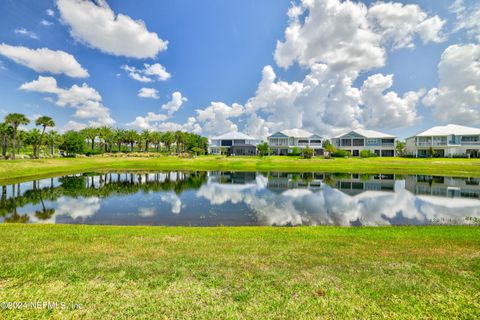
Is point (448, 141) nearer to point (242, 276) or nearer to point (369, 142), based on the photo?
point (369, 142)

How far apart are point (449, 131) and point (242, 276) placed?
381ft

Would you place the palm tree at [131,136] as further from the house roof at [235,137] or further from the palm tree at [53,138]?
the house roof at [235,137]

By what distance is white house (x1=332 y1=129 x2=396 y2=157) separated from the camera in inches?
4156

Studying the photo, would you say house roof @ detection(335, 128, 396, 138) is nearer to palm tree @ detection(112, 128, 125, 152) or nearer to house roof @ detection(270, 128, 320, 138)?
house roof @ detection(270, 128, 320, 138)

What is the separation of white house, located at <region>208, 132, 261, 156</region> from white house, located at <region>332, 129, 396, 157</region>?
1673 inches

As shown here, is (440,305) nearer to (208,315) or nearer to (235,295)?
(235,295)

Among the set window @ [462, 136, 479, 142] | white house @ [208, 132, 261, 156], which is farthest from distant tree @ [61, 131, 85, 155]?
window @ [462, 136, 479, 142]

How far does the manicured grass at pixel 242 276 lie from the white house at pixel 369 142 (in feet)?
342

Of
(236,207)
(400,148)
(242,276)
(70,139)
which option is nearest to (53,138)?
(70,139)

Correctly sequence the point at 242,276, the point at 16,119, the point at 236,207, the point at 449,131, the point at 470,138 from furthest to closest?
the point at 449,131 → the point at 470,138 → the point at 16,119 → the point at 236,207 → the point at 242,276

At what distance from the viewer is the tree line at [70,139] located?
88.1 m

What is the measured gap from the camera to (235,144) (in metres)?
132

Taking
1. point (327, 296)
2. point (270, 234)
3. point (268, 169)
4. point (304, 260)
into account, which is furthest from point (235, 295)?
point (268, 169)

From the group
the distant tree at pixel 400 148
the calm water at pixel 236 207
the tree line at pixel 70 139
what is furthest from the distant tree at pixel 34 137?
the distant tree at pixel 400 148
